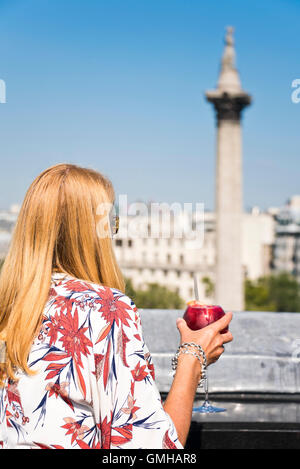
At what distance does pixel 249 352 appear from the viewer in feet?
8.28

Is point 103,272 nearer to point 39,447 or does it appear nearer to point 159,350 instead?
point 39,447

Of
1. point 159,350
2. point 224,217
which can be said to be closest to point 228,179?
point 224,217

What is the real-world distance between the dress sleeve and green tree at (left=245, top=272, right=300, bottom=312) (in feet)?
190

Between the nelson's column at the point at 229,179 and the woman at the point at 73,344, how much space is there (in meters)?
20.1

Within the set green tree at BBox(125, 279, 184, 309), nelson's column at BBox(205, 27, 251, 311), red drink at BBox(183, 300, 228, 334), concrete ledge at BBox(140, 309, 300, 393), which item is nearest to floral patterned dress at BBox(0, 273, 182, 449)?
red drink at BBox(183, 300, 228, 334)

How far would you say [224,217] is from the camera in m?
22.9

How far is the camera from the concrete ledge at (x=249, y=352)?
2453 millimetres

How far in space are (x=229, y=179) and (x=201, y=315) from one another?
20.6 metres

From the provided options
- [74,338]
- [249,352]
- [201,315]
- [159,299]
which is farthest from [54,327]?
[159,299]

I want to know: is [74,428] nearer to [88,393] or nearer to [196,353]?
[88,393]

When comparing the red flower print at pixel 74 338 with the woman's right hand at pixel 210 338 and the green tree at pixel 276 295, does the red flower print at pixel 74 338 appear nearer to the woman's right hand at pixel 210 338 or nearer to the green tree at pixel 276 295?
the woman's right hand at pixel 210 338

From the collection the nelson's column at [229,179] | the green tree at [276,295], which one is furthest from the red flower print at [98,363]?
the green tree at [276,295]

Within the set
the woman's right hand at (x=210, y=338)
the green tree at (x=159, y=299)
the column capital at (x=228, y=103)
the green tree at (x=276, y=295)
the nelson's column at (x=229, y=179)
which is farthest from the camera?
the green tree at (x=276, y=295)
